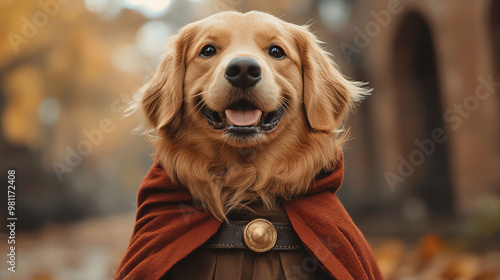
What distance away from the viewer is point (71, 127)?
1122 centimetres

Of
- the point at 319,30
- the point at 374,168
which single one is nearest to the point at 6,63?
the point at 319,30

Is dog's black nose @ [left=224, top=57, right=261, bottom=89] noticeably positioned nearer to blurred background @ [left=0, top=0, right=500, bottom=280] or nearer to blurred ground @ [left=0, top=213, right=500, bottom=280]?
blurred background @ [left=0, top=0, right=500, bottom=280]

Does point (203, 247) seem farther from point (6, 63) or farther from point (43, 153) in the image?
point (43, 153)

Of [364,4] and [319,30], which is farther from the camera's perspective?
[319,30]

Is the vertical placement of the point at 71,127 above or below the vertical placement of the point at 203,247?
below

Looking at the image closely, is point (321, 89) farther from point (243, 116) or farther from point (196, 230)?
point (196, 230)

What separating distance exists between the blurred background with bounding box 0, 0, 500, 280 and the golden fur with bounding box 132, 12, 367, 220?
2046 mm

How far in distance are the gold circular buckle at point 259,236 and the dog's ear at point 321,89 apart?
80 cm

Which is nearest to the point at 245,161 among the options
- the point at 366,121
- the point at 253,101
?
the point at 253,101

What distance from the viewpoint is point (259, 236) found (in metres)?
2.50

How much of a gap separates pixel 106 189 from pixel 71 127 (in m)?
5.51

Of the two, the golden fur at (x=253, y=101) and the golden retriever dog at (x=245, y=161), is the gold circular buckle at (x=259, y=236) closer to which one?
the golden retriever dog at (x=245, y=161)

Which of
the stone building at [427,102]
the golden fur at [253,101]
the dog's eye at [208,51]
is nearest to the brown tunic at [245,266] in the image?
the golden fur at [253,101]

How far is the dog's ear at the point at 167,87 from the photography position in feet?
10.1
